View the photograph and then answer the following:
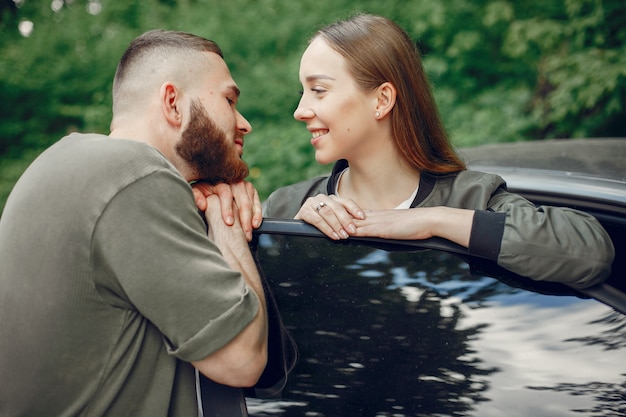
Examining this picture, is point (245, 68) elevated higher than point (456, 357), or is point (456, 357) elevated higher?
point (245, 68)

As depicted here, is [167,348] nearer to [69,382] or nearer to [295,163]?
[69,382]

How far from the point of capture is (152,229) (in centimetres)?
147

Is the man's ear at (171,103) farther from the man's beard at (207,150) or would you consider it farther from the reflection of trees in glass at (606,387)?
the reflection of trees in glass at (606,387)

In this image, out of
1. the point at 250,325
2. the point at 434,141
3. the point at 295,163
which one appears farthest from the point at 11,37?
the point at 250,325

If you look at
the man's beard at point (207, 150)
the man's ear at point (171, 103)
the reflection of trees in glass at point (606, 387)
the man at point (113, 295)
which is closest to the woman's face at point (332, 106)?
the man's beard at point (207, 150)

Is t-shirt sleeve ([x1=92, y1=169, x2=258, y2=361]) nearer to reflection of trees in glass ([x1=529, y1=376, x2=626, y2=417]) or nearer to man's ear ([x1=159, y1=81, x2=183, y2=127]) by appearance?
man's ear ([x1=159, y1=81, x2=183, y2=127])

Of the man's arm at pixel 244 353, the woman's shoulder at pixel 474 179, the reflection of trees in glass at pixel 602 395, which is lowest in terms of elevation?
the reflection of trees in glass at pixel 602 395

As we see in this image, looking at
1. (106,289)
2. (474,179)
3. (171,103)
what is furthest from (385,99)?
(106,289)

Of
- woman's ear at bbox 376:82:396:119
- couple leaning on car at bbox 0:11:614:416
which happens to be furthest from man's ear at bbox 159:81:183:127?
woman's ear at bbox 376:82:396:119

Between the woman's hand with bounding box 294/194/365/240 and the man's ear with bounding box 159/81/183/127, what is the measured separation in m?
0.47

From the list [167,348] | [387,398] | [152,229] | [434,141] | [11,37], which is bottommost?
[387,398]

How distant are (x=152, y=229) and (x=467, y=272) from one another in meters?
0.77

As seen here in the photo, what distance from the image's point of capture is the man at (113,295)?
1.47 m

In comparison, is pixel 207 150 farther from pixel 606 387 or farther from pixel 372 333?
pixel 606 387
